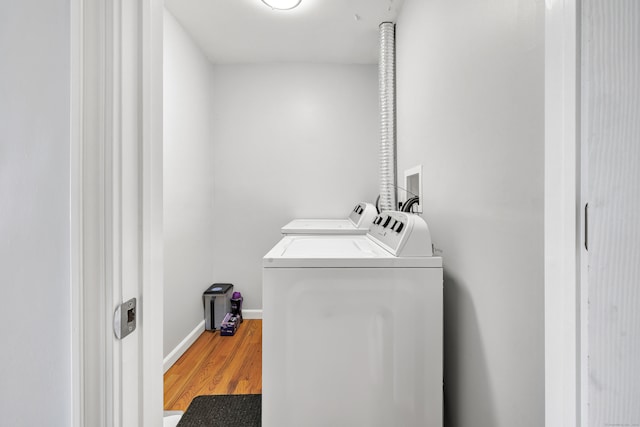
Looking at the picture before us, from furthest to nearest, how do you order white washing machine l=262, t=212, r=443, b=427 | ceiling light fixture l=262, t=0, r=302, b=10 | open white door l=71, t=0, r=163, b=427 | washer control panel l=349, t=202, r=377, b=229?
washer control panel l=349, t=202, r=377, b=229
ceiling light fixture l=262, t=0, r=302, b=10
white washing machine l=262, t=212, r=443, b=427
open white door l=71, t=0, r=163, b=427

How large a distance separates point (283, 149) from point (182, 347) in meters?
1.93

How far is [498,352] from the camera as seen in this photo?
986 millimetres

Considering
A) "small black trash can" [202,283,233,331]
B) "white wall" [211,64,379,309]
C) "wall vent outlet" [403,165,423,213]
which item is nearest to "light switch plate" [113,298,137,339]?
"wall vent outlet" [403,165,423,213]

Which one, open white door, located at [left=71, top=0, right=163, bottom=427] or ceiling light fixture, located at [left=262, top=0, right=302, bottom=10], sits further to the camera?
ceiling light fixture, located at [left=262, top=0, right=302, bottom=10]

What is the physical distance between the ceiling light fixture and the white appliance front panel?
1825 mm

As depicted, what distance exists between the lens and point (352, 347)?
122cm

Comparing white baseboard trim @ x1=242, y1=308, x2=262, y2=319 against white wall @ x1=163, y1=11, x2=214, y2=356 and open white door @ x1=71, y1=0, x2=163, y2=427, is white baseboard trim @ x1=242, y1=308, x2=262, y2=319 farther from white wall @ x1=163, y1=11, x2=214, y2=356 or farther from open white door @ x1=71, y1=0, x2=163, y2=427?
open white door @ x1=71, y1=0, x2=163, y2=427

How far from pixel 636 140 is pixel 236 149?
9.84 ft

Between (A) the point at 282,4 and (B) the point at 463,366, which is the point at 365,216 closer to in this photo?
(B) the point at 463,366

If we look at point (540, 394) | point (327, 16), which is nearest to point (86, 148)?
point (540, 394)

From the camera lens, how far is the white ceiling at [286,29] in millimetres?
2203

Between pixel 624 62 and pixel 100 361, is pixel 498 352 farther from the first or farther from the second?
pixel 100 361

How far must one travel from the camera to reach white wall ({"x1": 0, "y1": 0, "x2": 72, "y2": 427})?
0.47 metres

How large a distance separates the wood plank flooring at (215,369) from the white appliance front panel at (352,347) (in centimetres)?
86
